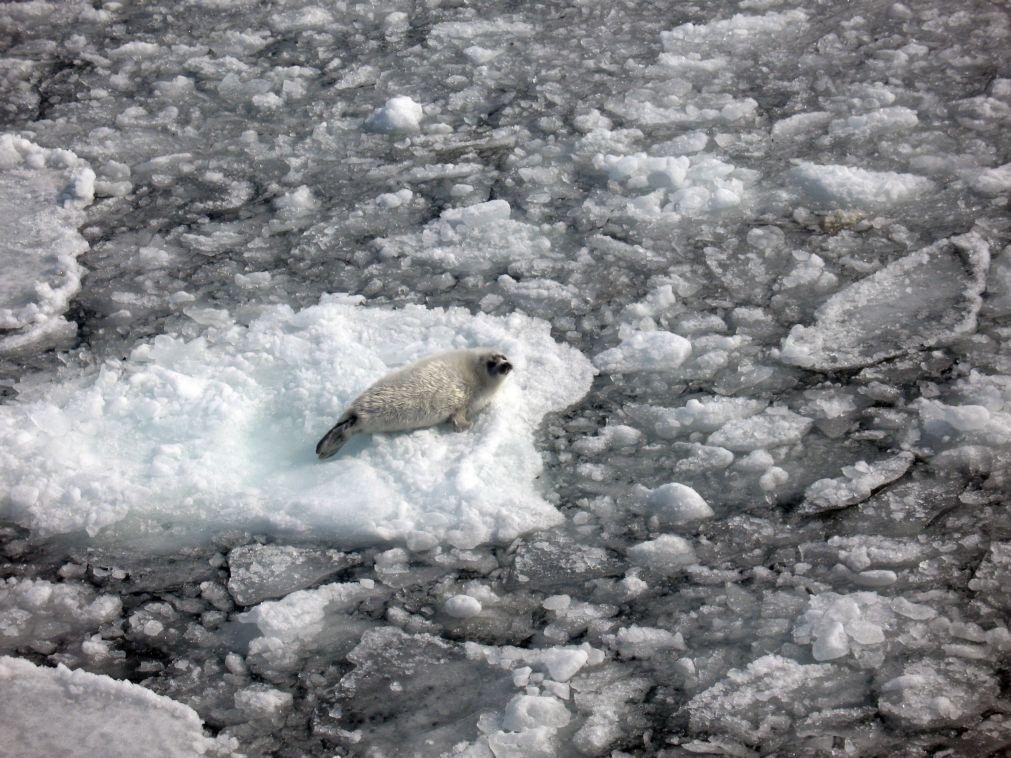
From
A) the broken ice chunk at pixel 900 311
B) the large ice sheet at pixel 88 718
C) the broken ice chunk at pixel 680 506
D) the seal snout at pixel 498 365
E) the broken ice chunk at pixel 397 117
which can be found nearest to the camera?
the large ice sheet at pixel 88 718

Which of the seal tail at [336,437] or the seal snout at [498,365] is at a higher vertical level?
the seal snout at [498,365]

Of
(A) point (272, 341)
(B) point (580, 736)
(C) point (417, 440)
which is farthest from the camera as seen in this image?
(A) point (272, 341)

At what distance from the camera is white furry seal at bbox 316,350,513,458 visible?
3855 mm

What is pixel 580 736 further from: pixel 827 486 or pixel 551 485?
pixel 827 486

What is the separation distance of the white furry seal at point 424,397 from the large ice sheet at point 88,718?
42.8 inches

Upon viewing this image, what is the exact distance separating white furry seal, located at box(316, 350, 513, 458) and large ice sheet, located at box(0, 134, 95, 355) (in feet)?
4.95

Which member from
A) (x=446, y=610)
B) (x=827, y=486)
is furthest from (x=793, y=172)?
(x=446, y=610)

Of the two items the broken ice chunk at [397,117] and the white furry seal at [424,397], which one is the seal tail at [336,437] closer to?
the white furry seal at [424,397]

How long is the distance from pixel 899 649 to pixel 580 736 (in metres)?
1.02

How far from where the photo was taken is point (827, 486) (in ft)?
12.1

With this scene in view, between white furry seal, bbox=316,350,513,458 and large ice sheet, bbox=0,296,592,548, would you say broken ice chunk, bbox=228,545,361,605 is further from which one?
white furry seal, bbox=316,350,513,458

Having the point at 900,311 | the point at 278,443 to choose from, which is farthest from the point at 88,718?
the point at 900,311

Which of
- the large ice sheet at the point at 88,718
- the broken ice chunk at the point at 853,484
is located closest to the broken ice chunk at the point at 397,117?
the broken ice chunk at the point at 853,484

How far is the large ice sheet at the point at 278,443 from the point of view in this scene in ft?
12.0
